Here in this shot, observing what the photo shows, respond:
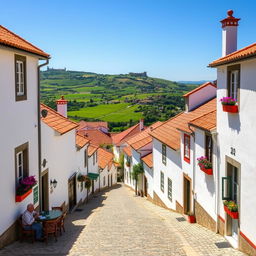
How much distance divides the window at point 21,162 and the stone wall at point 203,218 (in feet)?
23.4

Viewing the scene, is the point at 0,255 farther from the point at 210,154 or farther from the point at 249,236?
the point at 210,154

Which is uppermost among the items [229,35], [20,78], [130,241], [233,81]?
[229,35]

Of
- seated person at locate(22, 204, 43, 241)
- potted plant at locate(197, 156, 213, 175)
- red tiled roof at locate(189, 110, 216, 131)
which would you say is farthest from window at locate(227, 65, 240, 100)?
seated person at locate(22, 204, 43, 241)

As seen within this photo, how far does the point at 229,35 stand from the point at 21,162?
29.4 feet

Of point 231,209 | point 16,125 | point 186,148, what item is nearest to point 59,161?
point 186,148

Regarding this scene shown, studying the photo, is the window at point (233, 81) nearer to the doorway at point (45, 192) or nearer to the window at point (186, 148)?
the window at point (186, 148)

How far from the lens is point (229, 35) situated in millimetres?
13117

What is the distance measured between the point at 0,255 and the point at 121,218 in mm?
8077

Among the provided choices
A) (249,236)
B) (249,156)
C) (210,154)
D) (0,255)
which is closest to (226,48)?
(210,154)

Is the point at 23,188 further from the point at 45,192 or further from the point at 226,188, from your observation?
the point at 226,188

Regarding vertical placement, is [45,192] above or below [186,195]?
above

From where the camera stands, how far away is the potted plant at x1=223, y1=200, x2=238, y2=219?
10555 millimetres

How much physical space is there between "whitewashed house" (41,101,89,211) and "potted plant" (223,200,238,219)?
293 inches

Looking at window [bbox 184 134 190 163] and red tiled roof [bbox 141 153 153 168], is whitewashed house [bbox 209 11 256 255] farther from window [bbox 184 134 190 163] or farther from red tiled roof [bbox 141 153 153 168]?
red tiled roof [bbox 141 153 153 168]
